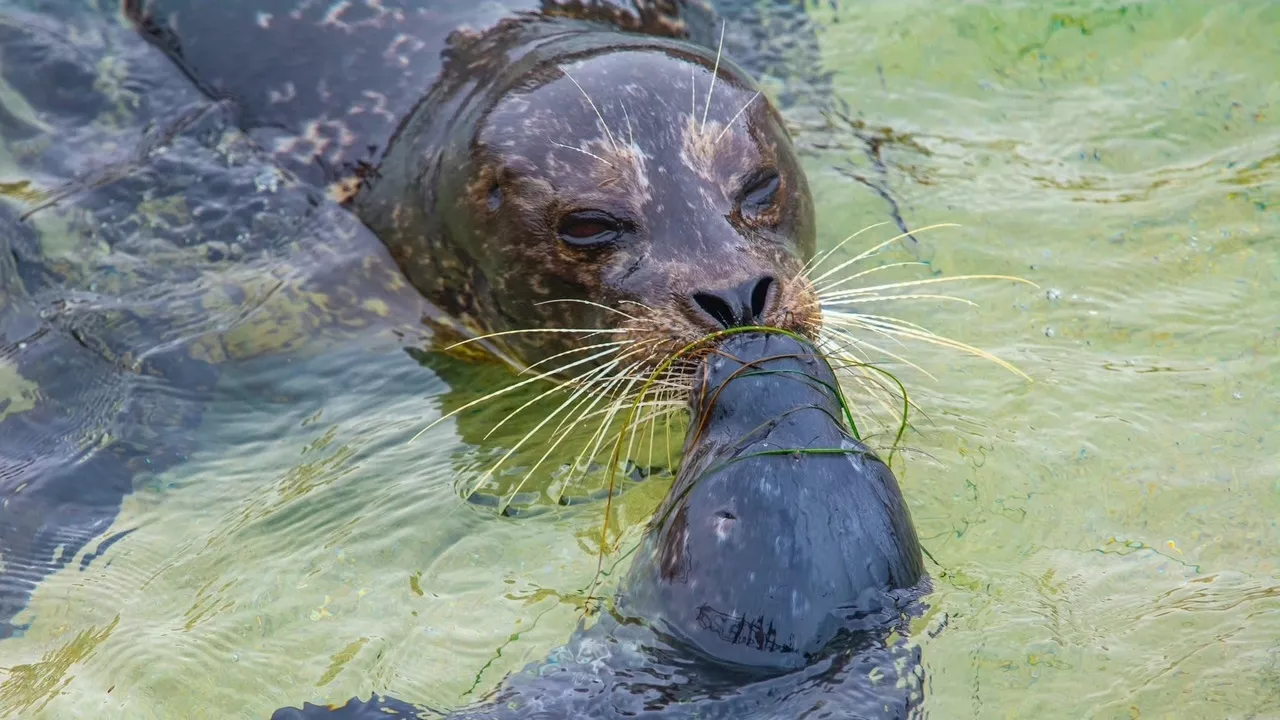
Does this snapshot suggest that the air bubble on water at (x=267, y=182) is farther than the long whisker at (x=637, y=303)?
Yes

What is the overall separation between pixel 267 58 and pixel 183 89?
386 millimetres

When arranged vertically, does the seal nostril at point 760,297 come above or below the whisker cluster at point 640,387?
above

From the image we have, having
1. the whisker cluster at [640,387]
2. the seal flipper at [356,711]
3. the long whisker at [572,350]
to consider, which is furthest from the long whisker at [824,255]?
the seal flipper at [356,711]

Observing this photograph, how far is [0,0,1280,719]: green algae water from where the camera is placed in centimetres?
352

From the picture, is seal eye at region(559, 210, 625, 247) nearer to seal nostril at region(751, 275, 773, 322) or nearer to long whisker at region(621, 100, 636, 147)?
long whisker at region(621, 100, 636, 147)

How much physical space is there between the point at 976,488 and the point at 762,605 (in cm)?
134

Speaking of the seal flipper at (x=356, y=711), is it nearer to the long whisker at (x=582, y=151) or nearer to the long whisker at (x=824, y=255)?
the long whisker at (x=824, y=255)

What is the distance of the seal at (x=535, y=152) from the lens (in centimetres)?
456

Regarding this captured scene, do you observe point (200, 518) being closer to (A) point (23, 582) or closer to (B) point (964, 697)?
(A) point (23, 582)

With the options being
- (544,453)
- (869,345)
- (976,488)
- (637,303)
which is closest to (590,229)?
(637,303)

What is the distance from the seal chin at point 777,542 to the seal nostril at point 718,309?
2.37ft

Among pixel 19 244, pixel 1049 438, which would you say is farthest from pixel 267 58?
pixel 1049 438

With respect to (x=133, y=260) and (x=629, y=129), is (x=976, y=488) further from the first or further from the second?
(x=133, y=260)

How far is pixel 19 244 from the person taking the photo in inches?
227
